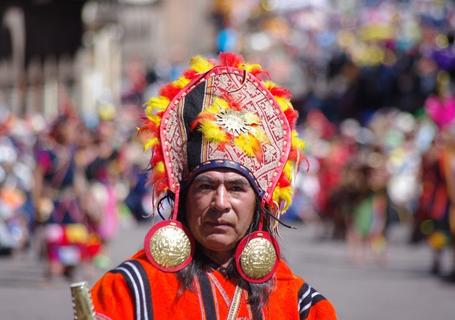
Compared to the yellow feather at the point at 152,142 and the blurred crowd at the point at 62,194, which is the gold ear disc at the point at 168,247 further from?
the blurred crowd at the point at 62,194

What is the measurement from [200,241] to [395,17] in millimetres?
31356

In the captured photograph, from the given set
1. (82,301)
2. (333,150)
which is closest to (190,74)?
(82,301)

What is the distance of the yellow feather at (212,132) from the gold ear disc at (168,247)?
1.01ft

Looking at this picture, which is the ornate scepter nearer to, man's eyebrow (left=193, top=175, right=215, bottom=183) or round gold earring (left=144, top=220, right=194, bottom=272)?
round gold earring (left=144, top=220, right=194, bottom=272)

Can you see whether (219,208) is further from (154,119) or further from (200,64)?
(200,64)

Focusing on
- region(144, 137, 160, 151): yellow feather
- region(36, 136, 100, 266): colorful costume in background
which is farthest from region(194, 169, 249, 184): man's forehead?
region(36, 136, 100, 266): colorful costume in background

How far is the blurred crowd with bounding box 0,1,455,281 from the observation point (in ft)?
40.9

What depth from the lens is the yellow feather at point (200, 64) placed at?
4227 mm

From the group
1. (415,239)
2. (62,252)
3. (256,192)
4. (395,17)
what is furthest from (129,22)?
(256,192)

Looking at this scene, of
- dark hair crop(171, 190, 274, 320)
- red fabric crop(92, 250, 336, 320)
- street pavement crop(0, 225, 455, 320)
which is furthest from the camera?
street pavement crop(0, 225, 455, 320)

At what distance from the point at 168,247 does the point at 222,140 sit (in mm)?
377

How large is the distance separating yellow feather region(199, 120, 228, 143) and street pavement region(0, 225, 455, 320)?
12.5 feet

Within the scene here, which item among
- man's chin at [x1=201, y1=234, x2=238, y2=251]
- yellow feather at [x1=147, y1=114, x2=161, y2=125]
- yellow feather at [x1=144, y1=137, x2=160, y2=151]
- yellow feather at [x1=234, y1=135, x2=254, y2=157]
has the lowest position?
man's chin at [x1=201, y1=234, x2=238, y2=251]

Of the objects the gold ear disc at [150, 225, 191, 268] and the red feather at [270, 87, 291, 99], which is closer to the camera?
the gold ear disc at [150, 225, 191, 268]
